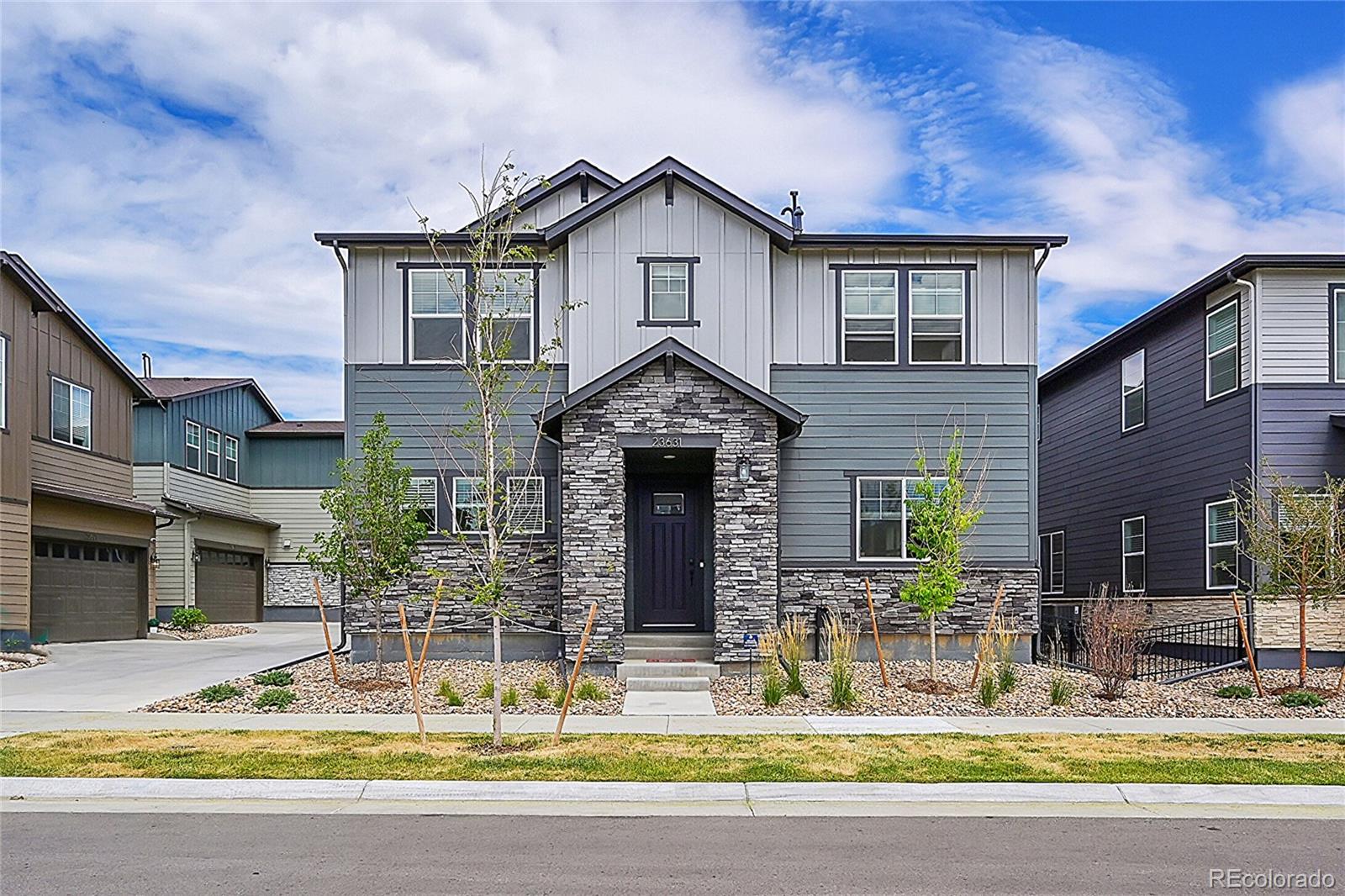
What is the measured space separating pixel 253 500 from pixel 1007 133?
2585 cm

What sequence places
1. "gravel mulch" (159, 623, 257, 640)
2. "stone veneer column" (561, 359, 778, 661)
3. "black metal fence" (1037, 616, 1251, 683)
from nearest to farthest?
1. "stone veneer column" (561, 359, 778, 661)
2. "black metal fence" (1037, 616, 1251, 683)
3. "gravel mulch" (159, 623, 257, 640)

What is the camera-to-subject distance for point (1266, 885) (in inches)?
276

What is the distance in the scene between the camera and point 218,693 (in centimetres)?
1451

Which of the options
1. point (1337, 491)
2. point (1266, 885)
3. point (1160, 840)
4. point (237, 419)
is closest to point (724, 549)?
point (1337, 491)

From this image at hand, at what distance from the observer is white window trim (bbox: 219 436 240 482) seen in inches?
1379

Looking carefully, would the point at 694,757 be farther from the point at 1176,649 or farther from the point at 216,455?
the point at 216,455

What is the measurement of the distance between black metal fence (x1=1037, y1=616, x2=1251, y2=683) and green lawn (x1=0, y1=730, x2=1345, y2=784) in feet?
18.1

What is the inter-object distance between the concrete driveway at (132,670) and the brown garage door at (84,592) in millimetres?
484

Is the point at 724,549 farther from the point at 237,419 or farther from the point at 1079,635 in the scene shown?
the point at 237,419

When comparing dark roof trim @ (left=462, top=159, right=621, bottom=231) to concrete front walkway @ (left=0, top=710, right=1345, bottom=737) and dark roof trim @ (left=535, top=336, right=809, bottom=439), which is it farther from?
concrete front walkway @ (left=0, top=710, right=1345, bottom=737)

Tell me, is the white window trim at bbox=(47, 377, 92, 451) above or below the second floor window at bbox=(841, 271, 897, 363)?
below

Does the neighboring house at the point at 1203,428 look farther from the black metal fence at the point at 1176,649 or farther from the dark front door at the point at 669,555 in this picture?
→ the dark front door at the point at 669,555

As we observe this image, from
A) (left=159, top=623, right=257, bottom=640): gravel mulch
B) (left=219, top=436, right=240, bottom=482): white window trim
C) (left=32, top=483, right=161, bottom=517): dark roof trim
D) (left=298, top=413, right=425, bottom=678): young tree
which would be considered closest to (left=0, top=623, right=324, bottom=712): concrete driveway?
(left=159, top=623, right=257, bottom=640): gravel mulch

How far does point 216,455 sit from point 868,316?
872 inches
